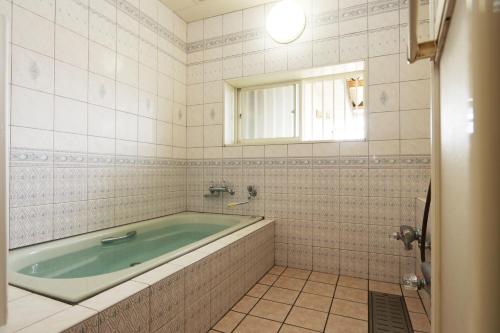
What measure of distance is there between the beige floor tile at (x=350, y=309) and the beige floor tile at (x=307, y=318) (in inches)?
4.5

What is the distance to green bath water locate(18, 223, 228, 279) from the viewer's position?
4.94 feet

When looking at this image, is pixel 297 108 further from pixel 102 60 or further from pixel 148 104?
pixel 102 60

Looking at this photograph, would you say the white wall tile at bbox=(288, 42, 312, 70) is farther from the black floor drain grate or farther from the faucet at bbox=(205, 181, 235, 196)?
the black floor drain grate

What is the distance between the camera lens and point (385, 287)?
200cm

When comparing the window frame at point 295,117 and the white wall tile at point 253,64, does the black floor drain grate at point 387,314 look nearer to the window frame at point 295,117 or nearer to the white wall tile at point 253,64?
the window frame at point 295,117

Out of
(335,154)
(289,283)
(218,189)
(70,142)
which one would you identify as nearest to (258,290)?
(289,283)

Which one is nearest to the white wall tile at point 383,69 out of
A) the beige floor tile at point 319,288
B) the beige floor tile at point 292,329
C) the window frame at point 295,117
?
the window frame at point 295,117

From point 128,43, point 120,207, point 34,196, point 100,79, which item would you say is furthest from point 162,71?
point 34,196

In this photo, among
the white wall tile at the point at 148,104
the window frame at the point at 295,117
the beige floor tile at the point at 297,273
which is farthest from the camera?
the window frame at the point at 295,117

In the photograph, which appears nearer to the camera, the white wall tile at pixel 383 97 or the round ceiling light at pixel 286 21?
the white wall tile at pixel 383 97

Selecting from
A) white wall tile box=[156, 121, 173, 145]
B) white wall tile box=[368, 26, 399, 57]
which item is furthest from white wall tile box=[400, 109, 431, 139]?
white wall tile box=[156, 121, 173, 145]

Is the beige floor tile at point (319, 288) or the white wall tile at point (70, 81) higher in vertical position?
the white wall tile at point (70, 81)

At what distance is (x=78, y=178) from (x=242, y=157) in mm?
1363

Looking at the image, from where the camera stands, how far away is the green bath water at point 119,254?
1.51 metres
